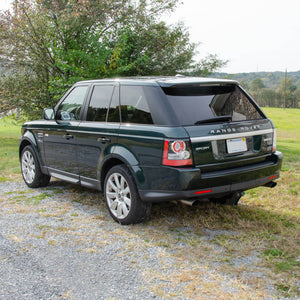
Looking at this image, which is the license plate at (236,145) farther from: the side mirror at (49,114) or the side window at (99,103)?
the side mirror at (49,114)

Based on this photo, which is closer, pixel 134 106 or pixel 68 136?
pixel 134 106

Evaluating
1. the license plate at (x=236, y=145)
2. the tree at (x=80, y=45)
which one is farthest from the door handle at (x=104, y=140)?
the tree at (x=80, y=45)

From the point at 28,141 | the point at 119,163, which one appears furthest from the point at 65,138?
the point at 28,141

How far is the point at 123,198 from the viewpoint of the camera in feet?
16.0

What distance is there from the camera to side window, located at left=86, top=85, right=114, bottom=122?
5.25 metres

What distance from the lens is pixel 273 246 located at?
13.5 feet

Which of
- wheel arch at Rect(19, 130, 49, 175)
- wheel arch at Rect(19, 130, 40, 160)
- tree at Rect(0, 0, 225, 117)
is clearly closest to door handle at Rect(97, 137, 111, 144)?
wheel arch at Rect(19, 130, 49, 175)

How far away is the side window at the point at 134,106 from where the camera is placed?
179 inches

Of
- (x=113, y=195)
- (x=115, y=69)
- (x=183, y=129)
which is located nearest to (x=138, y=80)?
(x=183, y=129)

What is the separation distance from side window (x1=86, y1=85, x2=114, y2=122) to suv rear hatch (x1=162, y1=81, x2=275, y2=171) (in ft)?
3.54

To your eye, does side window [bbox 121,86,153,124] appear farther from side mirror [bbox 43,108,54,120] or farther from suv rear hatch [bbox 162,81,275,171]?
side mirror [bbox 43,108,54,120]

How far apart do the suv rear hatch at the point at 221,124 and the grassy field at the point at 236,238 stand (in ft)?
2.72

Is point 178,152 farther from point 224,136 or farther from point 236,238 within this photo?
point 236,238

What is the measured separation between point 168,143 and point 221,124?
2.29 feet
